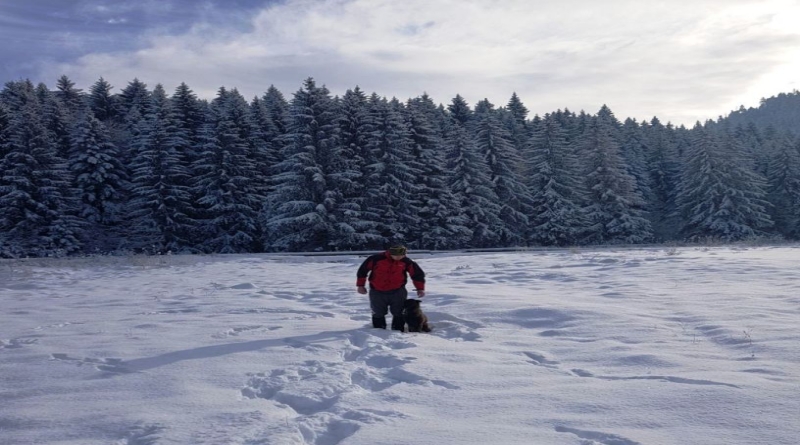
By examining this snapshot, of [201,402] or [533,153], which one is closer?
[201,402]

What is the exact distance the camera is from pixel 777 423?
356cm

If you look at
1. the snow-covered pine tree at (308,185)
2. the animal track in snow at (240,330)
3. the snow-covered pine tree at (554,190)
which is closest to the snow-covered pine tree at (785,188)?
the snow-covered pine tree at (554,190)

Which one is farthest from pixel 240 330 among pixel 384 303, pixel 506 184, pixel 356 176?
pixel 506 184

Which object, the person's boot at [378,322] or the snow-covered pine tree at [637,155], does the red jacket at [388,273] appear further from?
the snow-covered pine tree at [637,155]

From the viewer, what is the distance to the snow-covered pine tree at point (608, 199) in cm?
4269

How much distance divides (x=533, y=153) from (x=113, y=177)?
3206cm

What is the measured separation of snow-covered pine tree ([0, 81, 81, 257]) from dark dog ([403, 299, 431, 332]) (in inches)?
1326

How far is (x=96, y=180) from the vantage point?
130 feet

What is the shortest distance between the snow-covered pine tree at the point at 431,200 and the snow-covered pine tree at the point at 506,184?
4.23m

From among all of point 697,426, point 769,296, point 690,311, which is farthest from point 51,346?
point 769,296

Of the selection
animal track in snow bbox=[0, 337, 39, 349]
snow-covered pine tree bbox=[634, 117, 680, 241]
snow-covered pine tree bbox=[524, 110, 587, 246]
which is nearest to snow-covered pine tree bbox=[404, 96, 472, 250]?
snow-covered pine tree bbox=[524, 110, 587, 246]

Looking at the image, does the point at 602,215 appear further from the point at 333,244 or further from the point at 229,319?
the point at 229,319

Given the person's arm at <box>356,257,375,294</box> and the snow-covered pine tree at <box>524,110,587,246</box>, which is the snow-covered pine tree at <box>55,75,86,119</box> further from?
the person's arm at <box>356,257,375,294</box>

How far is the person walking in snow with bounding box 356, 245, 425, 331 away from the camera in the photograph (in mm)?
7719
